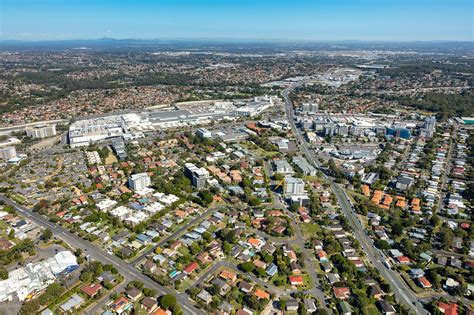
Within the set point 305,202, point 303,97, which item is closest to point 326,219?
point 305,202

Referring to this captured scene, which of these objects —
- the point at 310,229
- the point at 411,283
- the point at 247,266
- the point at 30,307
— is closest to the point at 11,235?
the point at 30,307

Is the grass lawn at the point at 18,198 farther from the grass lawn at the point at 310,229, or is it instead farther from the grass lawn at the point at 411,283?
the grass lawn at the point at 411,283

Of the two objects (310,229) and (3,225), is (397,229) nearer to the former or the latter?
(310,229)

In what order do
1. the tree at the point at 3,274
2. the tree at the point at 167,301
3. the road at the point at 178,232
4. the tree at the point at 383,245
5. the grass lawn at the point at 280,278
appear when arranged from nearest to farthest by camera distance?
the tree at the point at 167,301 < the tree at the point at 3,274 < the grass lawn at the point at 280,278 < the road at the point at 178,232 < the tree at the point at 383,245

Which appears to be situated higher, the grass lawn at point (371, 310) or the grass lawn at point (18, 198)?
the grass lawn at point (18, 198)

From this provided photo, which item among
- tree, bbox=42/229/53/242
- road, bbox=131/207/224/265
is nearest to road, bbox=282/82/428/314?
road, bbox=131/207/224/265

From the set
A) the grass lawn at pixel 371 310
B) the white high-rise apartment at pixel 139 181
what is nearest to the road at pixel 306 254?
the grass lawn at pixel 371 310

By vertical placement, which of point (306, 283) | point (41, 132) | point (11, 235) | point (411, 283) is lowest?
point (411, 283)
